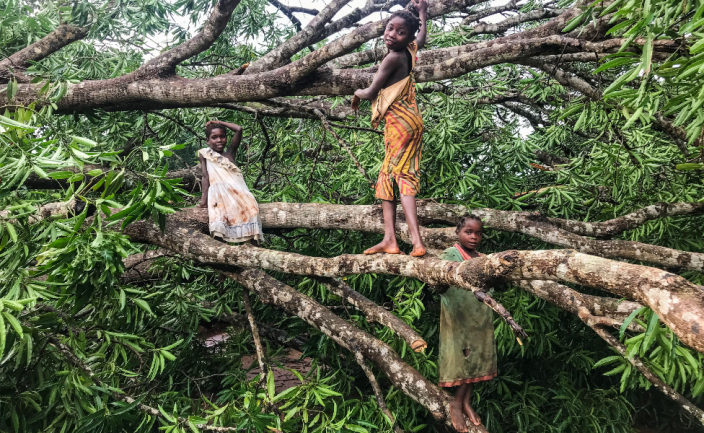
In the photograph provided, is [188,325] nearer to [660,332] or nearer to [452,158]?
[452,158]

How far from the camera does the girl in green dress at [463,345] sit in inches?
118

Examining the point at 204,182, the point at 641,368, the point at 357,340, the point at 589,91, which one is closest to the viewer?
the point at 641,368

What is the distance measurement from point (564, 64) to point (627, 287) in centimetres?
304

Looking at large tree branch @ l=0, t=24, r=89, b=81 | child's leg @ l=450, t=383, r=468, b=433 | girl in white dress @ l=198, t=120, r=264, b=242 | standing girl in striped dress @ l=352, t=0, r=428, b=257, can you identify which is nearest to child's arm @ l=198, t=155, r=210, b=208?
girl in white dress @ l=198, t=120, r=264, b=242

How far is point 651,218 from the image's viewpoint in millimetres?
3766

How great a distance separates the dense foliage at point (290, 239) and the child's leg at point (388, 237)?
729 mm

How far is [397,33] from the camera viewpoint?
271 centimetres

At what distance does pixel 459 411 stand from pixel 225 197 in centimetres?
262

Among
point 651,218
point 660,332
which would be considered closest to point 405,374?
point 660,332

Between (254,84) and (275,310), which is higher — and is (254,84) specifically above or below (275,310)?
above

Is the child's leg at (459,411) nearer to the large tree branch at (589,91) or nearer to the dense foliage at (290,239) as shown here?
the dense foliage at (290,239)

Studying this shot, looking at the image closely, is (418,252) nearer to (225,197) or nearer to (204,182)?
(225,197)

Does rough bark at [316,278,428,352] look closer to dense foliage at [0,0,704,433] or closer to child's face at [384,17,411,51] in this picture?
dense foliage at [0,0,704,433]

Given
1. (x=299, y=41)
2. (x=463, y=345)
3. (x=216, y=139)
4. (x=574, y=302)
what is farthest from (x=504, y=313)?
(x=299, y=41)
